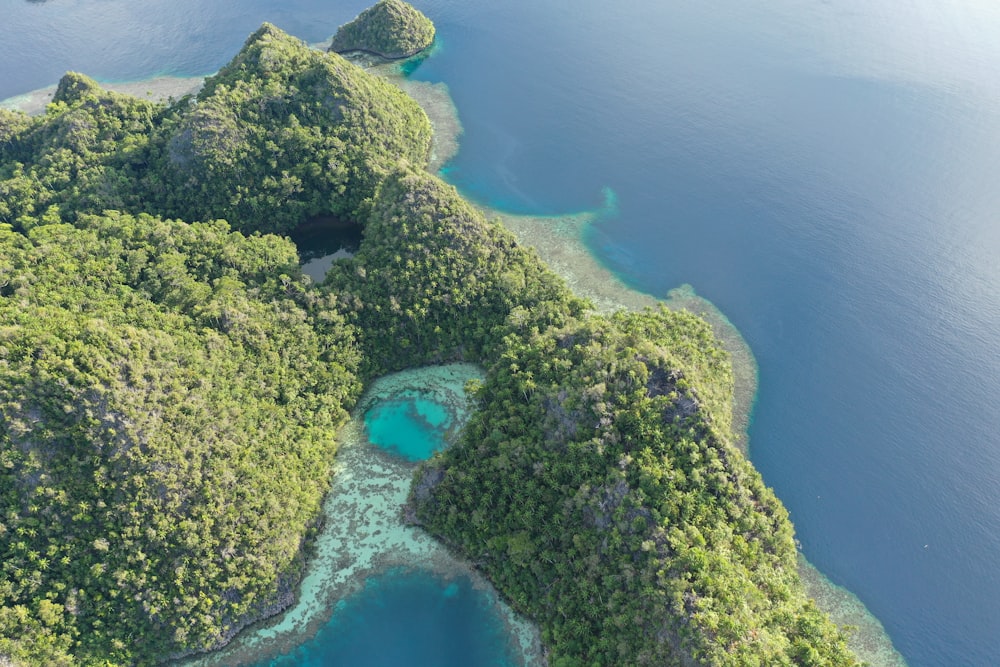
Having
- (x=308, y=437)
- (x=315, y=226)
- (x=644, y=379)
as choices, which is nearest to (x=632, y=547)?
(x=644, y=379)

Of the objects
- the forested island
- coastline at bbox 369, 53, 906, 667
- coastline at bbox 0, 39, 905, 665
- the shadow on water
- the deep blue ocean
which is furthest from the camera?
the shadow on water

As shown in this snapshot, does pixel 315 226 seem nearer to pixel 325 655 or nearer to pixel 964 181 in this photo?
pixel 325 655

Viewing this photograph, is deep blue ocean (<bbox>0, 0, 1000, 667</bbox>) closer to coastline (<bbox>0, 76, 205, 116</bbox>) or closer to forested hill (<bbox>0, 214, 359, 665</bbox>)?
coastline (<bbox>0, 76, 205, 116</bbox>)

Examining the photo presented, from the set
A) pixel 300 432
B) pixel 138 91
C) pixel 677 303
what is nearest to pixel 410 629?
pixel 300 432

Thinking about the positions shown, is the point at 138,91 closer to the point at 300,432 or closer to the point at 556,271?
the point at 556,271

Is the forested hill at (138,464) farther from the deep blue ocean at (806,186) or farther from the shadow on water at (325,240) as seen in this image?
the deep blue ocean at (806,186)

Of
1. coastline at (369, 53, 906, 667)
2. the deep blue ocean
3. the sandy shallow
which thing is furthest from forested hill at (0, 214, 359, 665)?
the deep blue ocean
